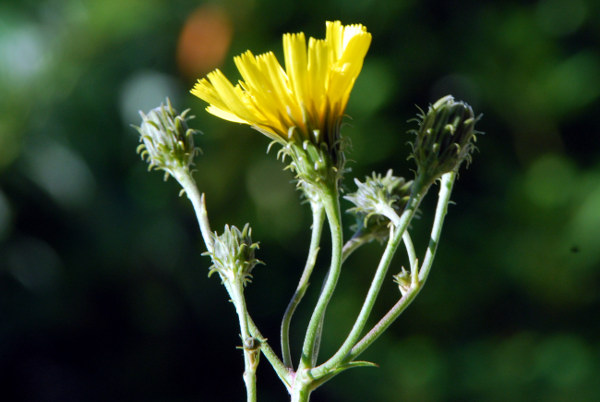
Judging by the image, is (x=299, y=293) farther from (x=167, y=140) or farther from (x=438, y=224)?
(x=167, y=140)

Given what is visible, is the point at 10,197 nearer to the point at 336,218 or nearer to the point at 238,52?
the point at 238,52

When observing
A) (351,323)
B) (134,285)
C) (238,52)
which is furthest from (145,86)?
(351,323)

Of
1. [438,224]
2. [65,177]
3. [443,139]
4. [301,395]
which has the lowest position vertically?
[301,395]

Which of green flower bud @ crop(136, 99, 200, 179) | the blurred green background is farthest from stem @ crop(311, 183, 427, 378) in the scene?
the blurred green background

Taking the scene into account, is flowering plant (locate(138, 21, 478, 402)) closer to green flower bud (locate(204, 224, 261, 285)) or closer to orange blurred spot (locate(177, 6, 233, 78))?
green flower bud (locate(204, 224, 261, 285))

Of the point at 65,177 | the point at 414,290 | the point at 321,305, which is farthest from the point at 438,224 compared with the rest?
the point at 65,177

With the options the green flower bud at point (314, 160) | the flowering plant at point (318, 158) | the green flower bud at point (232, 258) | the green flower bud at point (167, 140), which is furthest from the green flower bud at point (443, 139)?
the green flower bud at point (167, 140)
